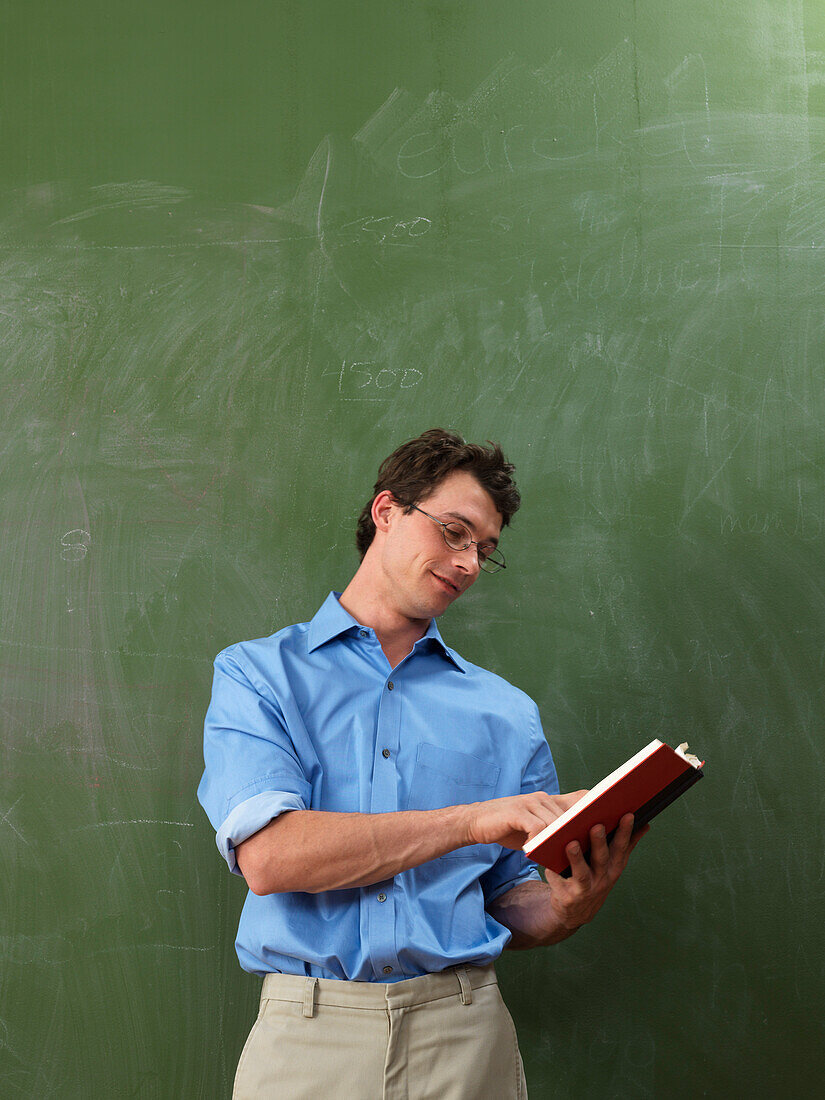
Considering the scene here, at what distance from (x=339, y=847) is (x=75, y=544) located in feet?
3.12

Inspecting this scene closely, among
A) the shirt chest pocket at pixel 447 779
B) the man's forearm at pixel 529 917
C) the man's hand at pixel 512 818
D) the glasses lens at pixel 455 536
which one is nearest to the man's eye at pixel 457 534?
the glasses lens at pixel 455 536

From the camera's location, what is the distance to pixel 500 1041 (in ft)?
4.50

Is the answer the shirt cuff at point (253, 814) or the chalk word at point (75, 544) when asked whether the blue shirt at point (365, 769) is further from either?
the chalk word at point (75, 544)

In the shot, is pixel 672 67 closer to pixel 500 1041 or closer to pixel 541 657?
pixel 541 657

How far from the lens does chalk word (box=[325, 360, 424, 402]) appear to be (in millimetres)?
1879

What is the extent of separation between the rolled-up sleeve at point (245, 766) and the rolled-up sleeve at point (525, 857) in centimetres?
40

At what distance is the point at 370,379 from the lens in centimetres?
188

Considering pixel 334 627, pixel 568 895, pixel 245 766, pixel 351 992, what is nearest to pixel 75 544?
pixel 334 627

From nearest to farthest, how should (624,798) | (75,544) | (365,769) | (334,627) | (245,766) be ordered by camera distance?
(624,798)
(245,766)
(365,769)
(334,627)
(75,544)

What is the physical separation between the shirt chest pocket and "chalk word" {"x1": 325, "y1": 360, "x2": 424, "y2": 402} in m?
0.79

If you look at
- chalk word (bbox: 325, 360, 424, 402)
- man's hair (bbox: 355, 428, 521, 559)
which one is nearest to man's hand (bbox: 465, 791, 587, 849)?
man's hair (bbox: 355, 428, 521, 559)

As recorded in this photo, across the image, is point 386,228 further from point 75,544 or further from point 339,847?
point 339,847

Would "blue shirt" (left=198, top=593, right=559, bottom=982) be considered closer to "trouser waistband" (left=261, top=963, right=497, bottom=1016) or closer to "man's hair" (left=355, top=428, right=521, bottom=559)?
"trouser waistband" (left=261, top=963, right=497, bottom=1016)

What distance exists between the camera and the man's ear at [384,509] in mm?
1552
